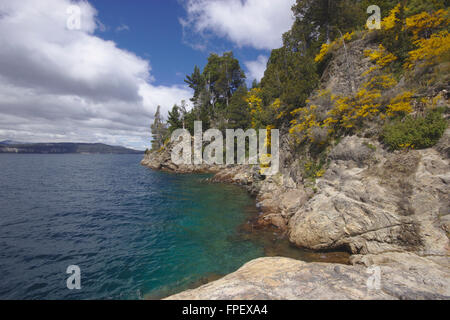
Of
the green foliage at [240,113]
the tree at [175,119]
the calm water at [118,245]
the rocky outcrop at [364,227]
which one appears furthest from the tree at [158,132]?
the rocky outcrop at [364,227]

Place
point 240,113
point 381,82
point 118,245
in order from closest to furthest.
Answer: point 118,245
point 381,82
point 240,113

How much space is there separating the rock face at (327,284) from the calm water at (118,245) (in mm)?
4673

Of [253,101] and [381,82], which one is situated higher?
[253,101]

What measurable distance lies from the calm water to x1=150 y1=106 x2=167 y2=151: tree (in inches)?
1823

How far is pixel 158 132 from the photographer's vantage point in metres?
66.6

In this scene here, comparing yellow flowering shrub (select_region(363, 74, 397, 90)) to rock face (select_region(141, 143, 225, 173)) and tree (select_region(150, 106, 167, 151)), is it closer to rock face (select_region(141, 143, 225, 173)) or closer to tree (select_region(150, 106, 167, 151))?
rock face (select_region(141, 143, 225, 173))

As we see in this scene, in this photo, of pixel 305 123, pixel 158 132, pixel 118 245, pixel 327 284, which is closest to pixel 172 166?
pixel 158 132

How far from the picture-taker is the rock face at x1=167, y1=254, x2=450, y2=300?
4.61 meters

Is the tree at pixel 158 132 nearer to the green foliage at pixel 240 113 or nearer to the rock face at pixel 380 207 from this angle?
the green foliage at pixel 240 113

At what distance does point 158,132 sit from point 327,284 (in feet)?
228

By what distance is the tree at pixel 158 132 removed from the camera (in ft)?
218
